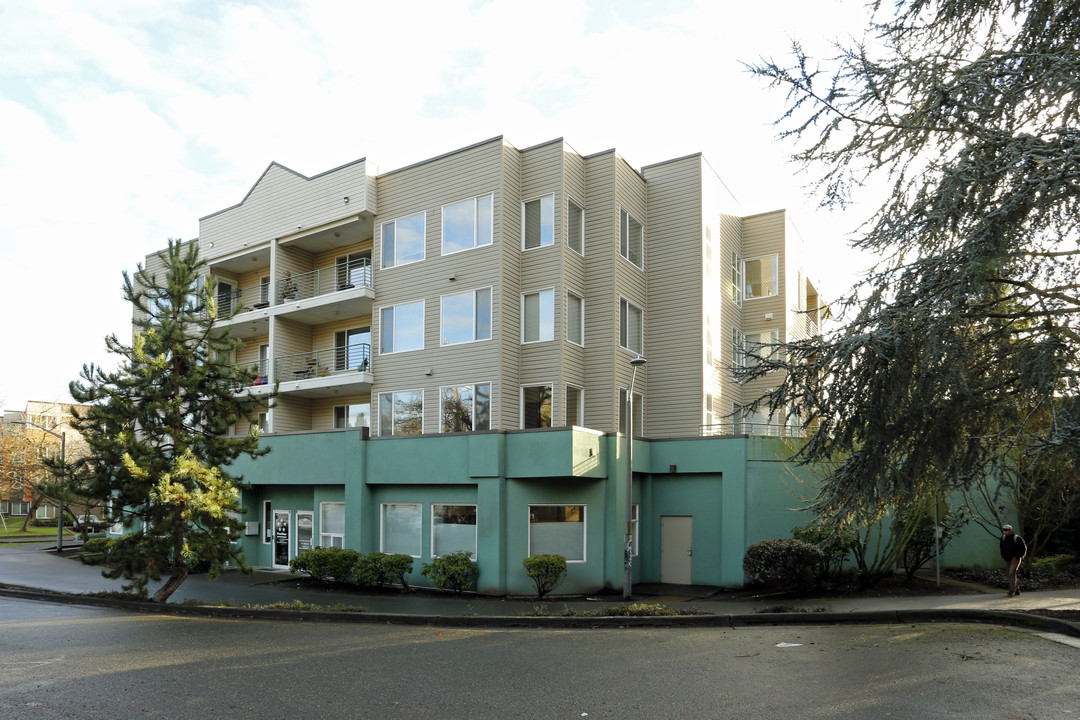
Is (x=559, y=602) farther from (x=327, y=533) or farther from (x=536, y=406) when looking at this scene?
(x=327, y=533)

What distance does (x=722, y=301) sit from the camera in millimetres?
28219

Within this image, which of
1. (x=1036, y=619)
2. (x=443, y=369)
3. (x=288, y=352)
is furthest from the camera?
(x=288, y=352)

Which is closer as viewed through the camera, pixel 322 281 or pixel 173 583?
pixel 173 583

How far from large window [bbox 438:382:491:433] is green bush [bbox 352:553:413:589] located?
393 cm

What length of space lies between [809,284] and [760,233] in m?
7.66

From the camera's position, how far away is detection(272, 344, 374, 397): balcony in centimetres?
2658

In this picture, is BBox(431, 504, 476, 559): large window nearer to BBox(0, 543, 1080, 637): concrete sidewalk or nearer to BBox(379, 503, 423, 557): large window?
BBox(379, 503, 423, 557): large window

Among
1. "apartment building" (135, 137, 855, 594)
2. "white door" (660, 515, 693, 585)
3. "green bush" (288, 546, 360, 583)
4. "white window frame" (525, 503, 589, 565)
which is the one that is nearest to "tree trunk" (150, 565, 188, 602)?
"apartment building" (135, 137, 855, 594)

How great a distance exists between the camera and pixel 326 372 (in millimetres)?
28828

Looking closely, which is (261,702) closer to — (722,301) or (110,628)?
(110,628)

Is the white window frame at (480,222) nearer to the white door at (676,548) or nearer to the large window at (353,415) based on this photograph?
the large window at (353,415)

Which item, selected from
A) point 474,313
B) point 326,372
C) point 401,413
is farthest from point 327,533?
point 474,313

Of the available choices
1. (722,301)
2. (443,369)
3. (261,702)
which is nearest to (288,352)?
(443,369)

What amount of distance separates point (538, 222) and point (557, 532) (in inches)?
365
